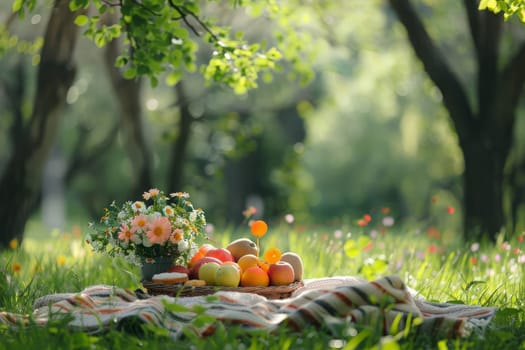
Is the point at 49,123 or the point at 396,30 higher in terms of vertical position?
the point at 396,30

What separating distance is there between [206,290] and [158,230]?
550 mm

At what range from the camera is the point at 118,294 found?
219 inches

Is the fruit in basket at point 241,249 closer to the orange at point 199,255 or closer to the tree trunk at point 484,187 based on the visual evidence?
the orange at point 199,255

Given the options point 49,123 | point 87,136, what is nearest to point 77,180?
point 87,136

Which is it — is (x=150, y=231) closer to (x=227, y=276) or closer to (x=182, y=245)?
(x=182, y=245)

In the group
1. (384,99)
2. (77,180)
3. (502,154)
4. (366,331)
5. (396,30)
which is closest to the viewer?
(366,331)

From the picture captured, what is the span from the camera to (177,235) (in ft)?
19.3

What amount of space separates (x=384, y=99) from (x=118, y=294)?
898 inches

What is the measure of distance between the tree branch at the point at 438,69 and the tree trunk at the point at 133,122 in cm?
405

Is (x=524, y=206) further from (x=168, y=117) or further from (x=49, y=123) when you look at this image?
(x=49, y=123)

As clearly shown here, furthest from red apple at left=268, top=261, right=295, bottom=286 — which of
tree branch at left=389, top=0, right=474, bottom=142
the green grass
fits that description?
tree branch at left=389, top=0, right=474, bottom=142

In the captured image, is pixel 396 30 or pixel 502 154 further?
pixel 396 30

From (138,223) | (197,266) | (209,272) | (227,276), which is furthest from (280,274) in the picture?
(138,223)

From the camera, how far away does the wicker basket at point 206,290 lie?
567 centimetres
